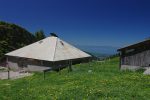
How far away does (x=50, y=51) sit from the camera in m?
54.2

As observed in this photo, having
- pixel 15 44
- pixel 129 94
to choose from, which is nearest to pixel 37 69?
pixel 15 44

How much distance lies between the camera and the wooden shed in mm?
34500

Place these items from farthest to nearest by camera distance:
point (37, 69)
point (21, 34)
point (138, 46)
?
1. point (21, 34)
2. point (37, 69)
3. point (138, 46)

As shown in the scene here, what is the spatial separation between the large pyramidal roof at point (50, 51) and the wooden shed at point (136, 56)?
60.3 ft

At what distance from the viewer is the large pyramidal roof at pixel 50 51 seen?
5273 cm

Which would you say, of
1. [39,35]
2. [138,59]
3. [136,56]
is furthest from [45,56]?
[39,35]

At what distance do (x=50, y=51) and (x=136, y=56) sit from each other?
77.5 feet

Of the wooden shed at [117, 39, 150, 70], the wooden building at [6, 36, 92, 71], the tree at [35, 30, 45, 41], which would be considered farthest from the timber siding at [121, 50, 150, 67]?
the tree at [35, 30, 45, 41]

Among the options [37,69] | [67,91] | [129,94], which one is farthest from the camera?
[37,69]

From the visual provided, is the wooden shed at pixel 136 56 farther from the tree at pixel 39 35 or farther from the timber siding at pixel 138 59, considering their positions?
the tree at pixel 39 35

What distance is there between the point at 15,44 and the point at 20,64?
27866 millimetres

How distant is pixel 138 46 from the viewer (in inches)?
1390

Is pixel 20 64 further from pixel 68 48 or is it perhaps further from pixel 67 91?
pixel 67 91

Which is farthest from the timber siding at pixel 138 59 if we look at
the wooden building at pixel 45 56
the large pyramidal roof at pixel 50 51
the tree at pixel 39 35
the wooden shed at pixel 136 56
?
the tree at pixel 39 35
